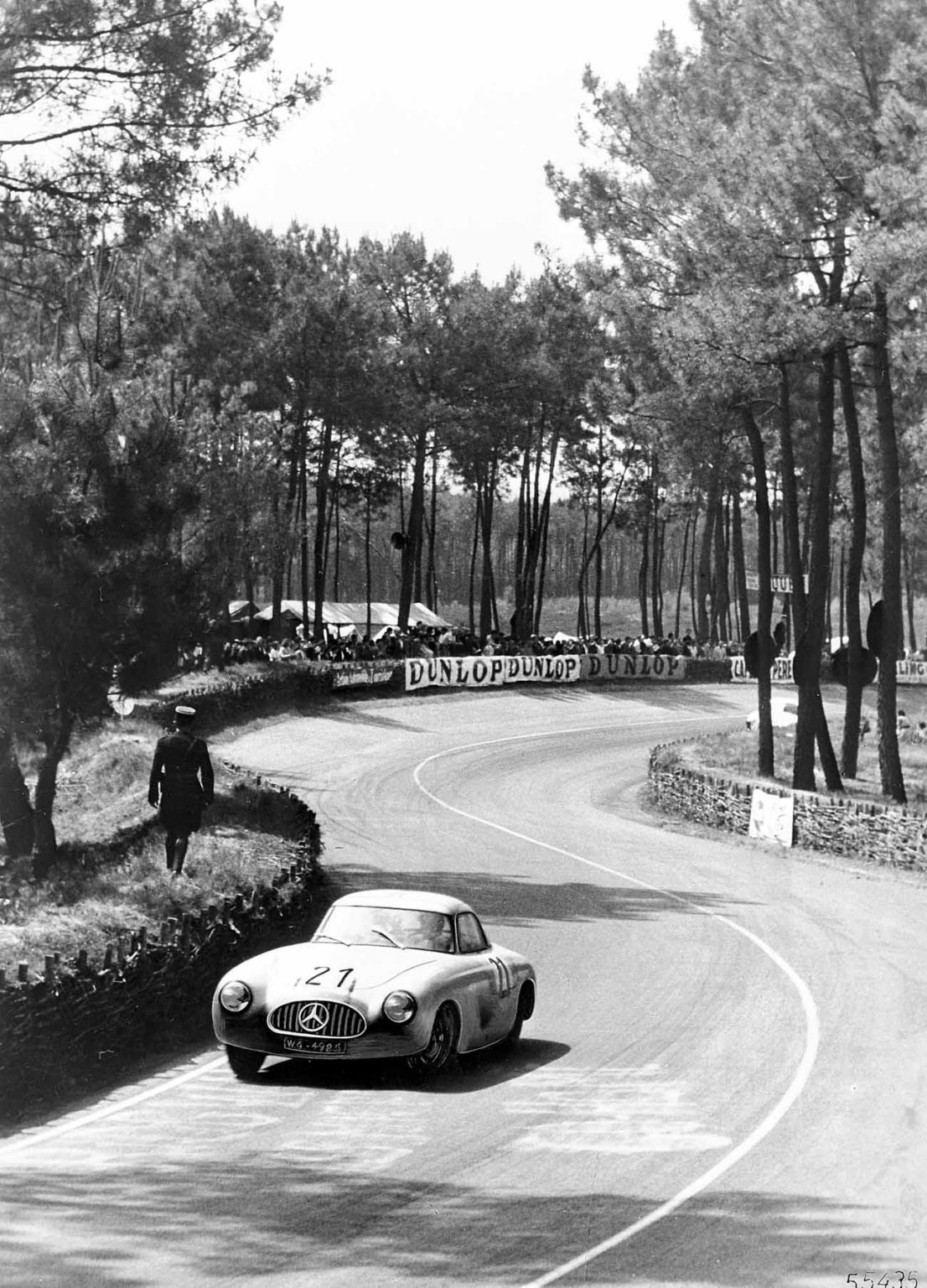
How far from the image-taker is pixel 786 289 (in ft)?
103

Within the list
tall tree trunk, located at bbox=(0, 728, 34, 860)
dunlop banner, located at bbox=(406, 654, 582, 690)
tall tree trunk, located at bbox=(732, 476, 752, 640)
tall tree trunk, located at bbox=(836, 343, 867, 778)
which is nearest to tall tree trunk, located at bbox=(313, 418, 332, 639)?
dunlop banner, located at bbox=(406, 654, 582, 690)

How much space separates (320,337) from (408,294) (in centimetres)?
998

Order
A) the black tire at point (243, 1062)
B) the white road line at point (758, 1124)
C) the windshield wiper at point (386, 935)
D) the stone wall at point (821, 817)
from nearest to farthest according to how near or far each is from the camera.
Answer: the white road line at point (758, 1124)
the black tire at point (243, 1062)
the windshield wiper at point (386, 935)
the stone wall at point (821, 817)

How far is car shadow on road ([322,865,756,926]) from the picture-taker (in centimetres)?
2222

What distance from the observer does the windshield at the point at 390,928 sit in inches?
538

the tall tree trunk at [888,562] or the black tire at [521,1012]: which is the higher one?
the tall tree trunk at [888,562]

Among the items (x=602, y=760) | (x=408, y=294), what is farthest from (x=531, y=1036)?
(x=408, y=294)

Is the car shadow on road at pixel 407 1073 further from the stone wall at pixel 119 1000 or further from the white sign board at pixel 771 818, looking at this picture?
the white sign board at pixel 771 818

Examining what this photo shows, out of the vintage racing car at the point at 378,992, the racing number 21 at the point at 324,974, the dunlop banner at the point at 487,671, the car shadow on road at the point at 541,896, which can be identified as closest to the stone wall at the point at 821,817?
the car shadow on road at the point at 541,896

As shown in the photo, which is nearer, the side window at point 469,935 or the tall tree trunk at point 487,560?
the side window at point 469,935

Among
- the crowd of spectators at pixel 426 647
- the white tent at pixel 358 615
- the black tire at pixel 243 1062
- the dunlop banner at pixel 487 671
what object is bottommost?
the black tire at pixel 243 1062

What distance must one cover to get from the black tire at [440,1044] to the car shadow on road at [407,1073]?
15 cm

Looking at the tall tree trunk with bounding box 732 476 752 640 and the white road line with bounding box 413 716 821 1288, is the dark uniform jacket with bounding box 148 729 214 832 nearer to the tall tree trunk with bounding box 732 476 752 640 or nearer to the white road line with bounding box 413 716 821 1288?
the white road line with bounding box 413 716 821 1288

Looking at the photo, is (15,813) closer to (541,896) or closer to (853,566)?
(541,896)
